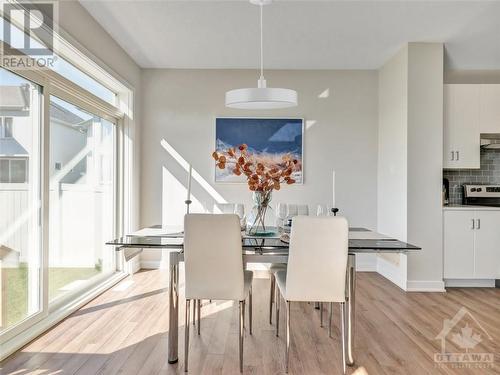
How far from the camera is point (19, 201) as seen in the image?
242cm

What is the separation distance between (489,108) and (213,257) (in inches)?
154

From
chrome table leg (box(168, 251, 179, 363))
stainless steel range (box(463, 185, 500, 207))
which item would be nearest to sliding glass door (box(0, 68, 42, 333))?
chrome table leg (box(168, 251, 179, 363))

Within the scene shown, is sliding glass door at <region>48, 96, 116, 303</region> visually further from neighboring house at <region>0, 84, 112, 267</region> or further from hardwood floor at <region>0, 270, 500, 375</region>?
hardwood floor at <region>0, 270, 500, 375</region>

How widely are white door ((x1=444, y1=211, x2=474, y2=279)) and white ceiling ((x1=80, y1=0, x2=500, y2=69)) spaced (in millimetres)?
2005

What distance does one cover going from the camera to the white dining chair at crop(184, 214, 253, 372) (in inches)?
81.0

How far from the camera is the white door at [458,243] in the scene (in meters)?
3.80

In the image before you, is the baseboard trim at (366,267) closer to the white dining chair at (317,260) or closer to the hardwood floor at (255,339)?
the hardwood floor at (255,339)

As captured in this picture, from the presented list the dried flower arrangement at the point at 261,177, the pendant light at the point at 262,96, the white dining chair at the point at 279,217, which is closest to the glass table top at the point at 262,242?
the dried flower arrangement at the point at 261,177

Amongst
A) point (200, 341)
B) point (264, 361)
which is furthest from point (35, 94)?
point (264, 361)

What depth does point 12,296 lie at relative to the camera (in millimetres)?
2371

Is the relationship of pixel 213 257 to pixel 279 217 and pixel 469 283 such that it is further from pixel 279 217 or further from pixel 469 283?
pixel 469 283

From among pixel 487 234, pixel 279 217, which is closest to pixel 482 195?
pixel 487 234

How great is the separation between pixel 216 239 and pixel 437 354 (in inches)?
69.4

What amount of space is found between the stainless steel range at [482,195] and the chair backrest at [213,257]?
3604 mm
